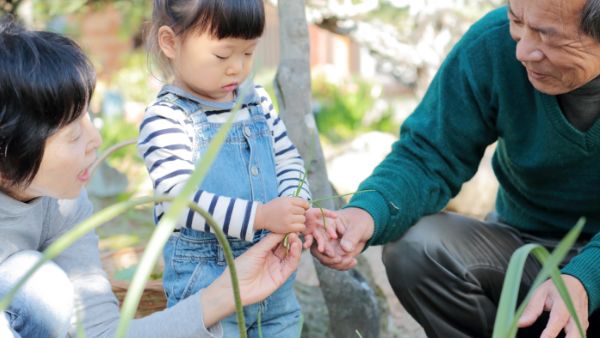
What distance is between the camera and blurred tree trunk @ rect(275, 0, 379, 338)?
236 cm

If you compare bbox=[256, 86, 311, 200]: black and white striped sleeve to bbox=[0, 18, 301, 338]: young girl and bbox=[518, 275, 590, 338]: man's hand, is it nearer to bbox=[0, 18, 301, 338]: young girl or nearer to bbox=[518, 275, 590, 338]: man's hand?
bbox=[0, 18, 301, 338]: young girl

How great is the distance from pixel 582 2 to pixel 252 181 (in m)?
0.78

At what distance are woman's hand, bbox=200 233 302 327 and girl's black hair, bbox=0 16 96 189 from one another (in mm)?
422

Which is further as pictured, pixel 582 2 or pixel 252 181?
pixel 252 181

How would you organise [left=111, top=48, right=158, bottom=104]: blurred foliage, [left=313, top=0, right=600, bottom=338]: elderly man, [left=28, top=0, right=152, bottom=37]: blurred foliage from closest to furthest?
[left=313, top=0, right=600, bottom=338]: elderly man, [left=28, top=0, right=152, bottom=37]: blurred foliage, [left=111, top=48, right=158, bottom=104]: blurred foliage

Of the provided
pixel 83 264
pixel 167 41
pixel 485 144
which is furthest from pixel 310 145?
pixel 83 264

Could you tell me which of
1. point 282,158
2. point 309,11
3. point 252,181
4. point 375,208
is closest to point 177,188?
point 252,181

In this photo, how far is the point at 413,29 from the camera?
480 centimetres

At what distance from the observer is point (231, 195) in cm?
184

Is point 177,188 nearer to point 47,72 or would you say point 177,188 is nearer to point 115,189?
point 47,72

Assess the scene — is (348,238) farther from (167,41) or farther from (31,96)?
(31,96)

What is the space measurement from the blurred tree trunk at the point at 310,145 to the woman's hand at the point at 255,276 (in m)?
0.59

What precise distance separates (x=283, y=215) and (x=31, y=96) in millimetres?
526

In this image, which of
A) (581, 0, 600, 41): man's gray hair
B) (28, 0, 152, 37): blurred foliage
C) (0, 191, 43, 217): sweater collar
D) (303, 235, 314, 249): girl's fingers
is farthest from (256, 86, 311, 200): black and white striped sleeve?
(28, 0, 152, 37): blurred foliage
